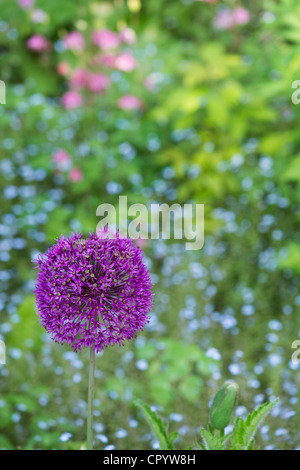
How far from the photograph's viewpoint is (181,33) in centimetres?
560

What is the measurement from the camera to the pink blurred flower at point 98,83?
13.9ft

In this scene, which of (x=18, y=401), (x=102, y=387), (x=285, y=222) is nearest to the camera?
(x=18, y=401)

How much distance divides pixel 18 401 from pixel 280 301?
1826 mm

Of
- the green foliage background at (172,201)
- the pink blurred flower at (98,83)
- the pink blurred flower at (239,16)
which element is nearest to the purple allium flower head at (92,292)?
the green foliage background at (172,201)

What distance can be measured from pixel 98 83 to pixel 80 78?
5.6 inches

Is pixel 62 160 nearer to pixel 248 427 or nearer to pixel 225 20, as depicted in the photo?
pixel 225 20

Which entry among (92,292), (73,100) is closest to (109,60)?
(73,100)

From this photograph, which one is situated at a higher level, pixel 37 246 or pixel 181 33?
pixel 181 33

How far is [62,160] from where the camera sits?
4168 mm

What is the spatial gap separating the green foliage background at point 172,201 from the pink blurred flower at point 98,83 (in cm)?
21

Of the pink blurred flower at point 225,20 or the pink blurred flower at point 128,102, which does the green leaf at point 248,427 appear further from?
the pink blurred flower at point 225,20

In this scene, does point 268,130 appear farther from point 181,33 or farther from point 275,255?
point 181,33

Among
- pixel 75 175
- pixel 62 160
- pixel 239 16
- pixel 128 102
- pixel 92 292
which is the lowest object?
pixel 92 292

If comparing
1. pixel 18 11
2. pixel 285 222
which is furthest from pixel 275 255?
pixel 18 11
